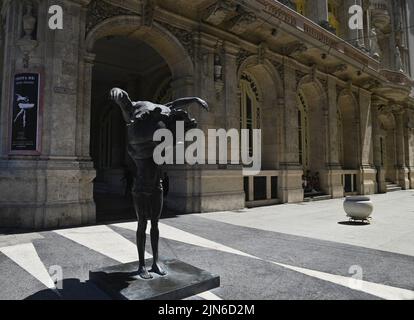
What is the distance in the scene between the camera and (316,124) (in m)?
17.4

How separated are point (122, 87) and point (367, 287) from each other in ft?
55.9

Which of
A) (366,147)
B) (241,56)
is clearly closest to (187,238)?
(241,56)

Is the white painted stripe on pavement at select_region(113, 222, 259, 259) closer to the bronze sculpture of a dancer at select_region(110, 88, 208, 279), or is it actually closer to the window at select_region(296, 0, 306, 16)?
the bronze sculpture of a dancer at select_region(110, 88, 208, 279)

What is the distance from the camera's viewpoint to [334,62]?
16.8m

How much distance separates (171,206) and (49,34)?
21.2ft

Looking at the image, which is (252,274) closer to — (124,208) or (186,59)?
(124,208)

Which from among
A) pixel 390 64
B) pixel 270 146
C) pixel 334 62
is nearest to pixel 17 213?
pixel 270 146

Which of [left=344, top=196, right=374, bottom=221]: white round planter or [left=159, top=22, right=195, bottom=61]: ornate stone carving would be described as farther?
[left=159, top=22, right=195, bottom=61]: ornate stone carving

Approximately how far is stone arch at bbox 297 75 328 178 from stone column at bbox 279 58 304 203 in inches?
81.1

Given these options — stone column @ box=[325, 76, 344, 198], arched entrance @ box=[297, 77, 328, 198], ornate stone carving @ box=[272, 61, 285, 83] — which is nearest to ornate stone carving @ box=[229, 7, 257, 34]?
ornate stone carving @ box=[272, 61, 285, 83]

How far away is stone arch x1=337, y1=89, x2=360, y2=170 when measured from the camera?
20.0 metres

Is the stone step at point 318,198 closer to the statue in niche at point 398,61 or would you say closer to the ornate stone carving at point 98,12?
the ornate stone carving at point 98,12

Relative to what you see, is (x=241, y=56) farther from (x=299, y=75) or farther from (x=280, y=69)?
(x=299, y=75)

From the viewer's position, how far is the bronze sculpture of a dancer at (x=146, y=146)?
385 cm
